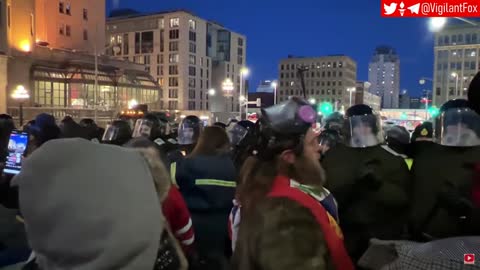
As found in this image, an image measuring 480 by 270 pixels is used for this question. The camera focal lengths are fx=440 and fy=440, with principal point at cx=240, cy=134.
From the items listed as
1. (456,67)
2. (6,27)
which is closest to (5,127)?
(6,27)

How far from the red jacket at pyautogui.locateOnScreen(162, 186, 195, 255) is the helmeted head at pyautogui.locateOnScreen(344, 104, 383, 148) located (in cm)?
198

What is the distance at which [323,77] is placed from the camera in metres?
156

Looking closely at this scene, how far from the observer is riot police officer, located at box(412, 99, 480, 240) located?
3.48 meters

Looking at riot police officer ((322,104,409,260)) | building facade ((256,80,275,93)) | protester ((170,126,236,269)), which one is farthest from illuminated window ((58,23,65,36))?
building facade ((256,80,275,93))

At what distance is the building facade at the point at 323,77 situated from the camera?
6063 inches

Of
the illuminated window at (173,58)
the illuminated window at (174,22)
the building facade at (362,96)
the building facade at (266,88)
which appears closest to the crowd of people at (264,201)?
the illuminated window at (174,22)

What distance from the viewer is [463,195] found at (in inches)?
135

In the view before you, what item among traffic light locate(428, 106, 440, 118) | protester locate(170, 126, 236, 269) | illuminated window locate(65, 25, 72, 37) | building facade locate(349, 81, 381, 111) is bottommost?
protester locate(170, 126, 236, 269)

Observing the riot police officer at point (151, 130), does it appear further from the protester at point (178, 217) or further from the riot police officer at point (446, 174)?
the riot police officer at point (446, 174)

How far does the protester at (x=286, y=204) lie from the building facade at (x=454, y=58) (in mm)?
113774

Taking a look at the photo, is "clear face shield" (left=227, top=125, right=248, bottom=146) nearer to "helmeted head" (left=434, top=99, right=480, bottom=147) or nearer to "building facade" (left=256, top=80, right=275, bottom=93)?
"helmeted head" (left=434, top=99, right=480, bottom=147)

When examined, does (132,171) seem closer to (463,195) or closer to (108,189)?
(108,189)

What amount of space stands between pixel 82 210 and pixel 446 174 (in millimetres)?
3226

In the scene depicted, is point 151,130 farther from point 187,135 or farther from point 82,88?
point 82,88
